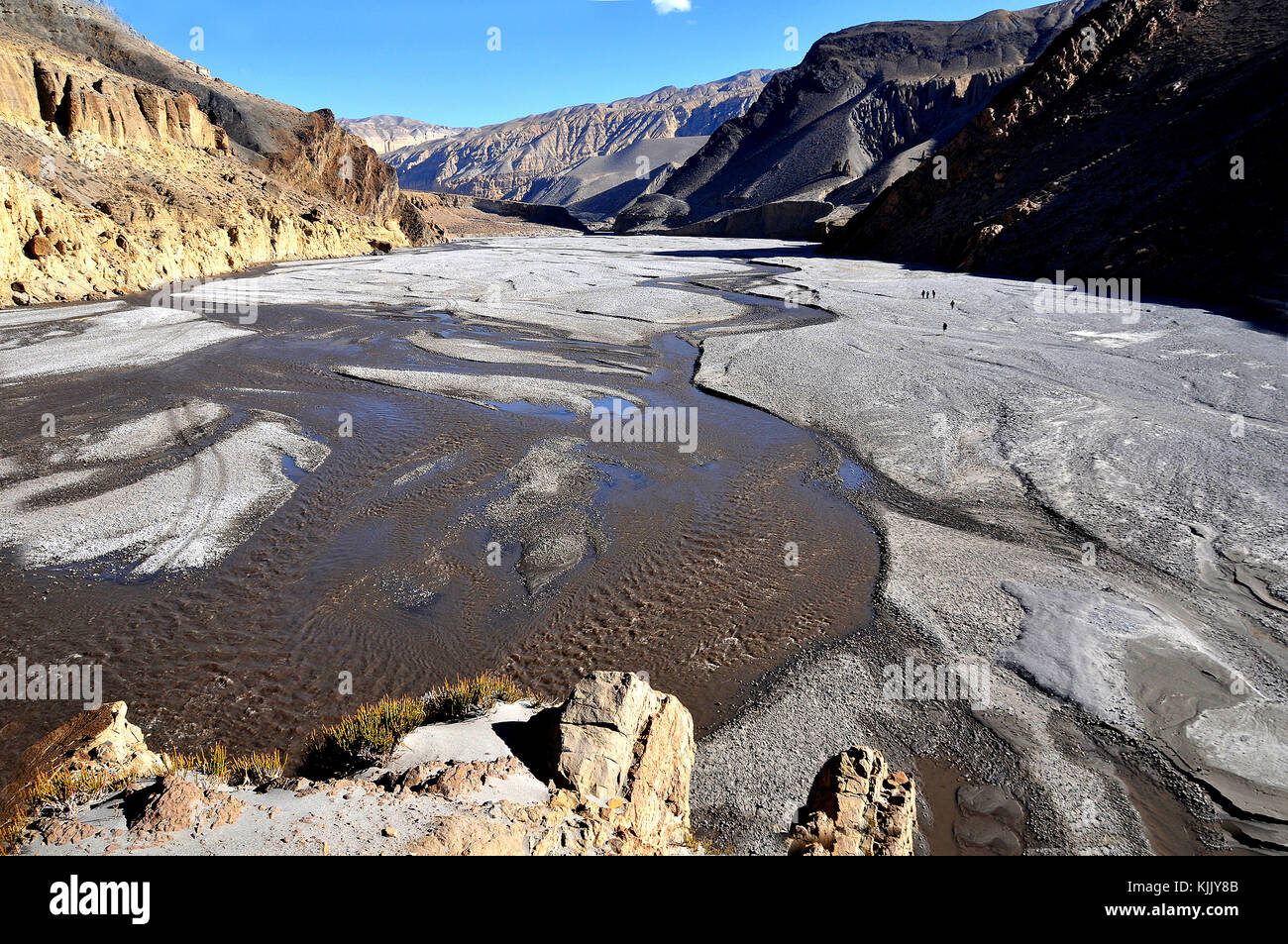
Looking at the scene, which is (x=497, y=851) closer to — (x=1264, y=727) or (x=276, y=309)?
Answer: (x=1264, y=727)

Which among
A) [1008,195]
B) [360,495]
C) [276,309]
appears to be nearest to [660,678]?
[360,495]

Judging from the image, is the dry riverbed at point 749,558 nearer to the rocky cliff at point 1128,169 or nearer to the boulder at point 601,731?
the boulder at point 601,731

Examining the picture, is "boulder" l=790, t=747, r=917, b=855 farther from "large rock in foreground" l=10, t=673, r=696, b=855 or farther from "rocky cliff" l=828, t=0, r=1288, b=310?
"rocky cliff" l=828, t=0, r=1288, b=310

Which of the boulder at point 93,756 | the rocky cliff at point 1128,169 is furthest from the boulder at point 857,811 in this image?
Answer: the rocky cliff at point 1128,169

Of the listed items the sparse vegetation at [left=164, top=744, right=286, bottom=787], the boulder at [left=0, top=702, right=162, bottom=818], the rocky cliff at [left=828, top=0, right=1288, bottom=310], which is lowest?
the sparse vegetation at [left=164, top=744, right=286, bottom=787]

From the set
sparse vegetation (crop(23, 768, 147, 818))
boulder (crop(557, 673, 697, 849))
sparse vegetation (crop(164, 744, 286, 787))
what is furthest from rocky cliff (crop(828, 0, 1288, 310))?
sparse vegetation (crop(23, 768, 147, 818))

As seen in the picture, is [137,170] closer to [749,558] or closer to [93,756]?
[749,558]

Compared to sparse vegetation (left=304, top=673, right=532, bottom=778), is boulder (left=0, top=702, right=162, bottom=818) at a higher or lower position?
higher

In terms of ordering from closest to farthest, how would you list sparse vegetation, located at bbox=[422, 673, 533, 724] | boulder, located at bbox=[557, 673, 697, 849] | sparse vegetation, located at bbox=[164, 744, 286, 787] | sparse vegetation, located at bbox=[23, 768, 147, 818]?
1. sparse vegetation, located at bbox=[23, 768, 147, 818]
2. boulder, located at bbox=[557, 673, 697, 849]
3. sparse vegetation, located at bbox=[164, 744, 286, 787]
4. sparse vegetation, located at bbox=[422, 673, 533, 724]
